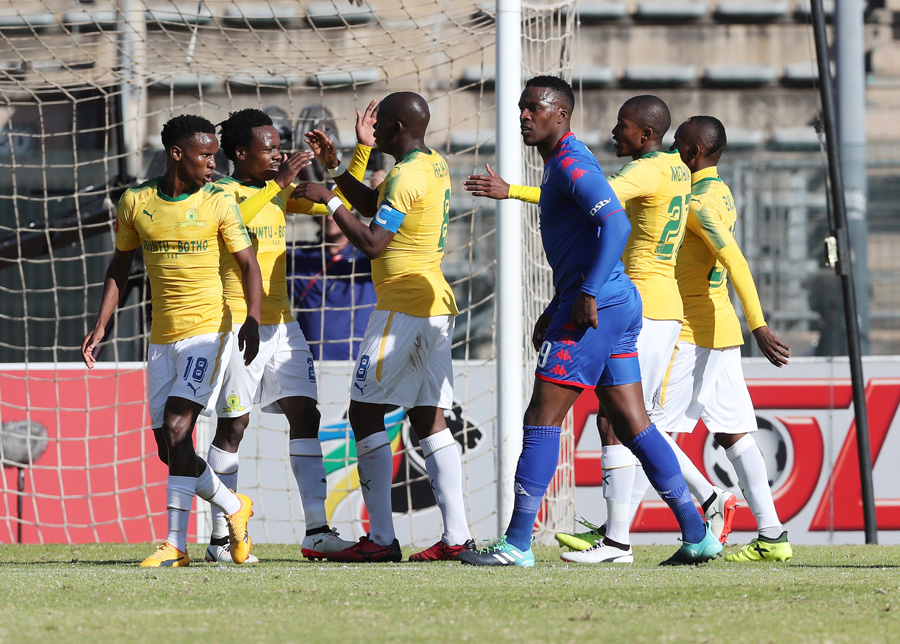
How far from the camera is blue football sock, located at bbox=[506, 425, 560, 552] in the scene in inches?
170

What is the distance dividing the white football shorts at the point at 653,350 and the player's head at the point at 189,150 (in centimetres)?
196

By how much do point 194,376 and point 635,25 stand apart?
1059 cm

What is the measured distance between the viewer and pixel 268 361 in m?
5.33

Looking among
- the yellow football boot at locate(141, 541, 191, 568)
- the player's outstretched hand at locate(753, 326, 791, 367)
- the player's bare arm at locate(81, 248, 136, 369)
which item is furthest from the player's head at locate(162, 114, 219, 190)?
the player's outstretched hand at locate(753, 326, 791, 367)

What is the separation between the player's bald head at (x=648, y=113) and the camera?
4.80 m

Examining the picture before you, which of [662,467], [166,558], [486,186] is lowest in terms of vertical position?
[166,558]

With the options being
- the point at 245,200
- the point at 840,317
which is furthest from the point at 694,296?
the point at 840,317

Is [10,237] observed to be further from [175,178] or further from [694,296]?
[694,296]

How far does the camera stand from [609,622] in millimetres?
3100

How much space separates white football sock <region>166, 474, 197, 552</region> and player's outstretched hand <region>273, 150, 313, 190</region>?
52.0 inches

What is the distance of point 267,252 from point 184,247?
1.93 feet

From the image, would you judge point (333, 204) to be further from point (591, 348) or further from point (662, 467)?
point (662, 467)

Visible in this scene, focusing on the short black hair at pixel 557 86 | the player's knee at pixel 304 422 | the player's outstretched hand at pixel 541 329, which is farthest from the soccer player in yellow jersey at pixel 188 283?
the short black hair at pixel 557 86

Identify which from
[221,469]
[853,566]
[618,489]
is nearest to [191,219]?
[221,469]
